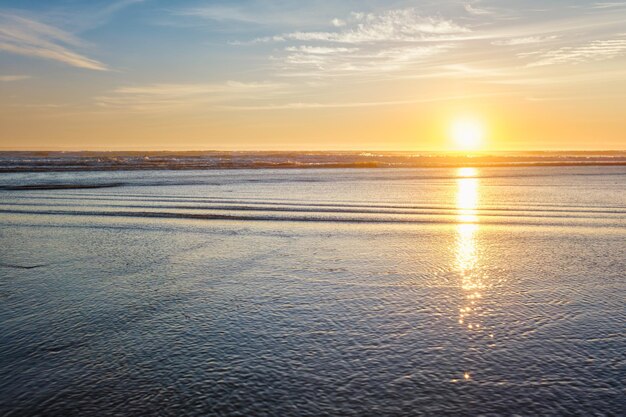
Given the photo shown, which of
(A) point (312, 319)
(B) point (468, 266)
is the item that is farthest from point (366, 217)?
(A) point (312, 319)

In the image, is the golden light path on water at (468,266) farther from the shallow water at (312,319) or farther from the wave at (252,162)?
the wave at (252,162)

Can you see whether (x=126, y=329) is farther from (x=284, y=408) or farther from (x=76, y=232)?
(x=76, y=232)

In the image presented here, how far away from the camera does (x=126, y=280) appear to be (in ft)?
29.9

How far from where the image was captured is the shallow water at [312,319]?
462 centimetres

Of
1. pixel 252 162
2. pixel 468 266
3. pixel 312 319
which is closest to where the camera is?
pixel 312 319

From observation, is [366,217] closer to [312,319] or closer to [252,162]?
[312,319]

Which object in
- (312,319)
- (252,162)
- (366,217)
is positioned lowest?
(312,319)

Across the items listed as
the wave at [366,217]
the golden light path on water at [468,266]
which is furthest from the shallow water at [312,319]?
the wave at [366,217]

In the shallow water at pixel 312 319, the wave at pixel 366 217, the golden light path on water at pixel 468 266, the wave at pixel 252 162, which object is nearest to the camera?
the shallow water at pixel 312 319

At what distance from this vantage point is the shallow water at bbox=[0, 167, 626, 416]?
4.62 metres

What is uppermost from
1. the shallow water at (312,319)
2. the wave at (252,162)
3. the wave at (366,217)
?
the wave at (252,162)

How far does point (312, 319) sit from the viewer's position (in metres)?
6.73

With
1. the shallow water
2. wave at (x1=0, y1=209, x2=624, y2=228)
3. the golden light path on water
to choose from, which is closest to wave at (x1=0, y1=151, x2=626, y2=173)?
wave at (x1=0, y1=209, x2=624, y2=228)

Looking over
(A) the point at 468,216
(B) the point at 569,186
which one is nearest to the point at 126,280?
(A) the point at 468,216
